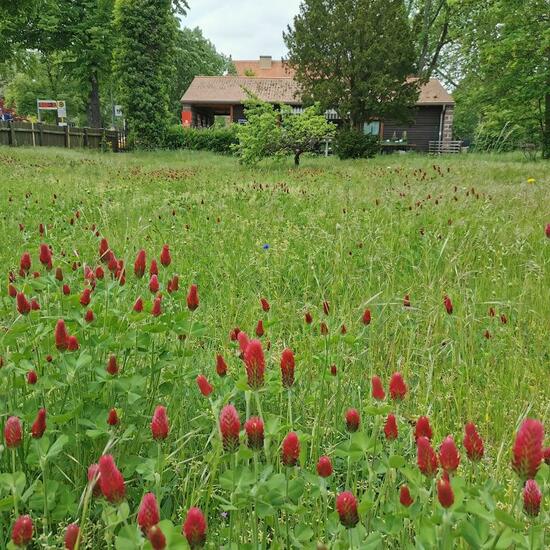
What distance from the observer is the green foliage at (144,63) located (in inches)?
1054

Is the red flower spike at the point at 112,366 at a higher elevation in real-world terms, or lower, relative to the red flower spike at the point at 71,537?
higher

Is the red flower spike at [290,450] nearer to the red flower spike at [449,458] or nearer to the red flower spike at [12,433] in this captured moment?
the red flower spike at [449,458]

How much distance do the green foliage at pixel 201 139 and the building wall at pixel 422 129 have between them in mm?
14182

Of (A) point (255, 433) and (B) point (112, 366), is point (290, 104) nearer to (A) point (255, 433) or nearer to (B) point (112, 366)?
(B) point (112, 366)

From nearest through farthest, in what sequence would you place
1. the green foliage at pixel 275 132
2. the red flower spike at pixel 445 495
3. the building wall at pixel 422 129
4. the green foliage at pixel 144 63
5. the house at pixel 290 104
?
the red flower spike at pixel 445 495, the green foliage at pixel 275 132, the green foliage at pixel 144 63, the house at pixel 290 104, the building wall at pixel 422 129

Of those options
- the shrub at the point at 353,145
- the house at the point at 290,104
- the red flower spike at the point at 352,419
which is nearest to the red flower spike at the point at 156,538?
the red flower spike at the point at 352,419

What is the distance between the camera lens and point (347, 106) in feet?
77.4

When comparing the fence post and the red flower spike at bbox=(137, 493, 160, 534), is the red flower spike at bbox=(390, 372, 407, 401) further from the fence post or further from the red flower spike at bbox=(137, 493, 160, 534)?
the fence post

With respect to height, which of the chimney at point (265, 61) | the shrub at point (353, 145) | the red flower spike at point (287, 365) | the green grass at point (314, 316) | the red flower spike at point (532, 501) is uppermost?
the chimney at point (265, 61)

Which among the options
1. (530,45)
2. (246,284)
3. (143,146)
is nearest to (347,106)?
(530,45)

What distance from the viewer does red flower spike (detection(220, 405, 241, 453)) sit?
45.3 inches

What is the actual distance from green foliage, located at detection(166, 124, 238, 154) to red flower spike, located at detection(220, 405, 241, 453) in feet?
98.3

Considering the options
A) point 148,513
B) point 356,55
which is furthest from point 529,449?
point 356,55

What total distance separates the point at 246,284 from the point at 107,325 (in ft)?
6.11
